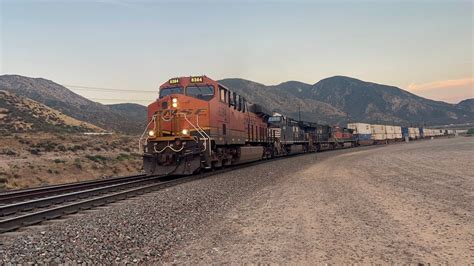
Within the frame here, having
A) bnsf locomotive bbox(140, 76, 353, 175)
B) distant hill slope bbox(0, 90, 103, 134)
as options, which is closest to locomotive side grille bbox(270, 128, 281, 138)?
bnsf locomotive bbox(140, 76, 353, 175)

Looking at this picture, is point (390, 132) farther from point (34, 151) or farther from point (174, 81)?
point (174, 81)

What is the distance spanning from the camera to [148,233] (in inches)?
280

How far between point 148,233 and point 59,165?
19.8m

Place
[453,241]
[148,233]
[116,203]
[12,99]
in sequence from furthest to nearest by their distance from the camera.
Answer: [12,99], [116,203], [148,233], [453,241]

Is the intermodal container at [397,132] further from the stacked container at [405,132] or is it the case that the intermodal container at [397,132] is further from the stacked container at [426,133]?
the stacked container at [426,133]

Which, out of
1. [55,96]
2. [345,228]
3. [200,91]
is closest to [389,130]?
[200,91]

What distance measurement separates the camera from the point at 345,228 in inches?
284

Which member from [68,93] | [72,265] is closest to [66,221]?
[72,265]

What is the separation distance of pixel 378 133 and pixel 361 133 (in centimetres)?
702

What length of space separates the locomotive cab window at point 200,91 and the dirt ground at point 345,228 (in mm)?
6842

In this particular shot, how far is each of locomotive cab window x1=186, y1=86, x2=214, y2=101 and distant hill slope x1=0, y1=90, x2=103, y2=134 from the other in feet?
111

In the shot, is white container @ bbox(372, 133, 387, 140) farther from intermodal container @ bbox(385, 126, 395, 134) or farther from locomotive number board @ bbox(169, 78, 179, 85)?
locomotive number board @ bbox(169, 78, 179, 85)

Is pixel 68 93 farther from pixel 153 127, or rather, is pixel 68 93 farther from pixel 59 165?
pixel 153 127

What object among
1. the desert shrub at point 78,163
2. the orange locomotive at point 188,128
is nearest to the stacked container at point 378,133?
the orange locomotive at point 188,128
